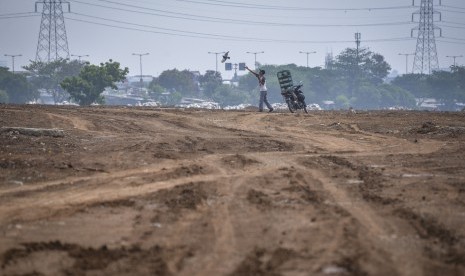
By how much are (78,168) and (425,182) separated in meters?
5.85

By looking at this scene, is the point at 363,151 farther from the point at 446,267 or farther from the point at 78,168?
the point at 446,267

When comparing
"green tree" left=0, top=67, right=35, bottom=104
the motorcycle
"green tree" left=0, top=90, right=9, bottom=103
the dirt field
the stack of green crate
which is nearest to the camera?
the dirt field

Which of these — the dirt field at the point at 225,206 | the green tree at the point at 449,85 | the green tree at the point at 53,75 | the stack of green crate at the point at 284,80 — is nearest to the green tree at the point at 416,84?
the green tree at the point at 449,85

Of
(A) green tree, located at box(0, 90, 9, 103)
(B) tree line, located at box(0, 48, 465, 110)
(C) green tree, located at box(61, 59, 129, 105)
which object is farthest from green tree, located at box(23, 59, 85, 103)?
(C) green tree, located at box(61, 59, 129, 105)

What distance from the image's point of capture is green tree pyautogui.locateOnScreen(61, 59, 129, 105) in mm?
55094

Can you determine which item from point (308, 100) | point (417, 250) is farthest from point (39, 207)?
point (308, 100)

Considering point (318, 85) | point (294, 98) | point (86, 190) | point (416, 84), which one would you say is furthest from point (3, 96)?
point (86, 190)

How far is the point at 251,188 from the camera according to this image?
9336 millimetres

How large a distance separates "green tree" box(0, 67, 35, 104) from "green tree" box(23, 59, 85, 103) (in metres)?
2.26

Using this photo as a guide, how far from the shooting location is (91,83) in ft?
187

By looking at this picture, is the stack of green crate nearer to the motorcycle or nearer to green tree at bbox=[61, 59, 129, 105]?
the motorcycle

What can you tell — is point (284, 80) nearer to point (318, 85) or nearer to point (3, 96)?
point (3, 96)

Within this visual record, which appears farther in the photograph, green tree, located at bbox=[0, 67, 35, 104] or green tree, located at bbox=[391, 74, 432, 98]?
green tree, located at bbox=[391, 74, 432, 98]

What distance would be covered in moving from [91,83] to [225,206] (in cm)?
5071
